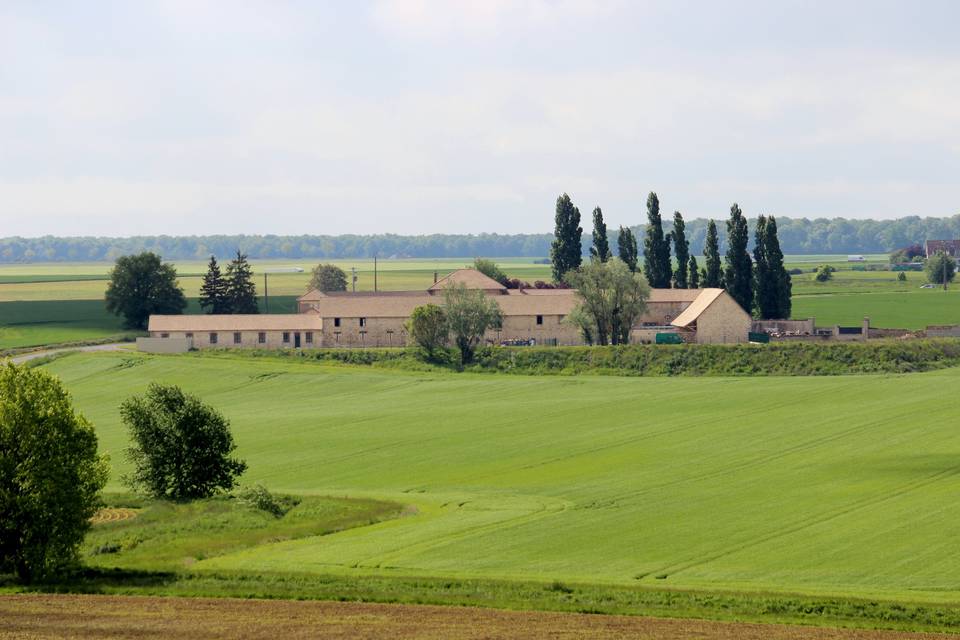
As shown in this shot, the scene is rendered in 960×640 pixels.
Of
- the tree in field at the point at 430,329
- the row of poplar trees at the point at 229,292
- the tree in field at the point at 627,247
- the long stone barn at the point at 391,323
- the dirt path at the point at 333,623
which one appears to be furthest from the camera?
the row of poplar trees at the point at 229,292

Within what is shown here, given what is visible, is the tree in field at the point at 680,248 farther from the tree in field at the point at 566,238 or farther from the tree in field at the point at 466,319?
the tree in field at the point at 466,319

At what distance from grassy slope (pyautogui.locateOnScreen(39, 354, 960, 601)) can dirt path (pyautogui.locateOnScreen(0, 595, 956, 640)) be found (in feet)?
17.0

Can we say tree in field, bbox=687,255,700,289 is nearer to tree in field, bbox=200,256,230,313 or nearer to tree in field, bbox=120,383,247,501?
tree in field, bbox=200,256,230,313

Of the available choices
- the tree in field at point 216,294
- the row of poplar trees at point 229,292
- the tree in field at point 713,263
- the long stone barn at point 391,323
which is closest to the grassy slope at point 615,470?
the long stone barn at point 391,323

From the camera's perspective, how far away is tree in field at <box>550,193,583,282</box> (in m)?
156

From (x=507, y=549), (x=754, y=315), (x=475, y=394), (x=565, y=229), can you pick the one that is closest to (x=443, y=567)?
(x=507, y=549)

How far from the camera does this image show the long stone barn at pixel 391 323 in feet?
419

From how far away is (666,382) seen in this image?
98.4 metres

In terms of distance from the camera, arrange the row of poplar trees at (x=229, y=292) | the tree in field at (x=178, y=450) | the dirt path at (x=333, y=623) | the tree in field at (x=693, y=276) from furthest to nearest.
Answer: the row of poplar trees at (x=229, y=292) → the tree in field at (x=693, y=276) → the tree in field at (x=178, y=450) → the dirt path at (x=333, y=623)

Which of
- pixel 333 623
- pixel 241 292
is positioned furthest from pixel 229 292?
pixel 333 623

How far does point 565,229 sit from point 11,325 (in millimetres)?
59438

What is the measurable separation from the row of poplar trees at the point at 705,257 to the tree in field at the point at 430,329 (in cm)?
2564

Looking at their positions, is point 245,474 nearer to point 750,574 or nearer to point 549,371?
point 750,574

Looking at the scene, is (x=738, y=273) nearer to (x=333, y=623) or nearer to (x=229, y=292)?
(x=229, y=292)
